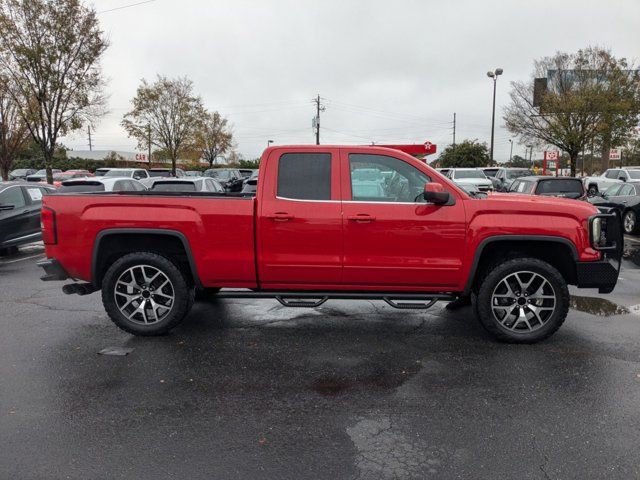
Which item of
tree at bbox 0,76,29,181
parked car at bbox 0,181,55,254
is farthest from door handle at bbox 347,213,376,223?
tree at bbox 0,76,29,181

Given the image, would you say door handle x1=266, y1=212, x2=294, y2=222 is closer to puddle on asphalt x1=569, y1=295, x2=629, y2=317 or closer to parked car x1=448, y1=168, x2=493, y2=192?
puddle on asphalt x1=569, y1=295, x2=629, y2=317

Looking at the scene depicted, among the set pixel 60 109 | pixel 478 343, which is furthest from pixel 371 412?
pixel 60 109

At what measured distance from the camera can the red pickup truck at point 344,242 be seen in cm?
505

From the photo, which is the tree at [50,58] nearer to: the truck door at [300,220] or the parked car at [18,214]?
the parked car at [18,214]

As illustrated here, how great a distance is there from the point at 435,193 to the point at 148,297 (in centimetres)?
313

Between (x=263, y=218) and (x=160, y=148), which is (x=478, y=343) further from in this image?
(x=160, y=148)

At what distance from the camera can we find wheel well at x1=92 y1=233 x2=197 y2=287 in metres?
5.37

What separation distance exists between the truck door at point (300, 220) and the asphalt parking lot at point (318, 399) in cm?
74

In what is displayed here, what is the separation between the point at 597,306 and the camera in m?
6.72

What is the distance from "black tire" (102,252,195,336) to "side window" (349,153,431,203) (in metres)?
2.03

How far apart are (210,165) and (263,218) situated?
161ft

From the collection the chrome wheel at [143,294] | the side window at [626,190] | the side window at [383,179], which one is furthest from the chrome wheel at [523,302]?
the side window at [626,190]

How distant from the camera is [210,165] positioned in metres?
52.6

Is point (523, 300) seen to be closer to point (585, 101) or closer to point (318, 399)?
point (318, 399)
